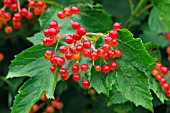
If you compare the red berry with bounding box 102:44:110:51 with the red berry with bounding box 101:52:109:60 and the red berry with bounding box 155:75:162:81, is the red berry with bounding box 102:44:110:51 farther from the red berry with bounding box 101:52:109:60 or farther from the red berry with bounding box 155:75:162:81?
the red berry with bounding box 155:75:162:81

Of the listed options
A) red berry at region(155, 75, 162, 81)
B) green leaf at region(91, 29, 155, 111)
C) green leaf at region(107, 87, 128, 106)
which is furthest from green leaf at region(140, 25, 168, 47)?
green leaf at region(91, 29, 155, 111)

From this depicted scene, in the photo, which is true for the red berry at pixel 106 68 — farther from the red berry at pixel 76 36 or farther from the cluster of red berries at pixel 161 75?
the cluster of red berries at pixel 161 75

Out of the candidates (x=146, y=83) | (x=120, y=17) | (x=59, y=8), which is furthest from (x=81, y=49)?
(x=120, y=17)

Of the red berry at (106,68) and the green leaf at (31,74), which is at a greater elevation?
the red berry at (106,68)

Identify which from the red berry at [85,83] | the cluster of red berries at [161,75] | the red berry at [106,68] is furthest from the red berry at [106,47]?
the cluster of red berries at [161,75]

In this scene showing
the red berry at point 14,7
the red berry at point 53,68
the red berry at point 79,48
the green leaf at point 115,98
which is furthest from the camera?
the red berry at point 14,7

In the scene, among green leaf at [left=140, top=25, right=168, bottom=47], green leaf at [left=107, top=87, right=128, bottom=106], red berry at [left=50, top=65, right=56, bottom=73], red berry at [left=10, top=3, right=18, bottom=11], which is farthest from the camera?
green leaf at [left=140, top=25, right=168, bottom=47]
